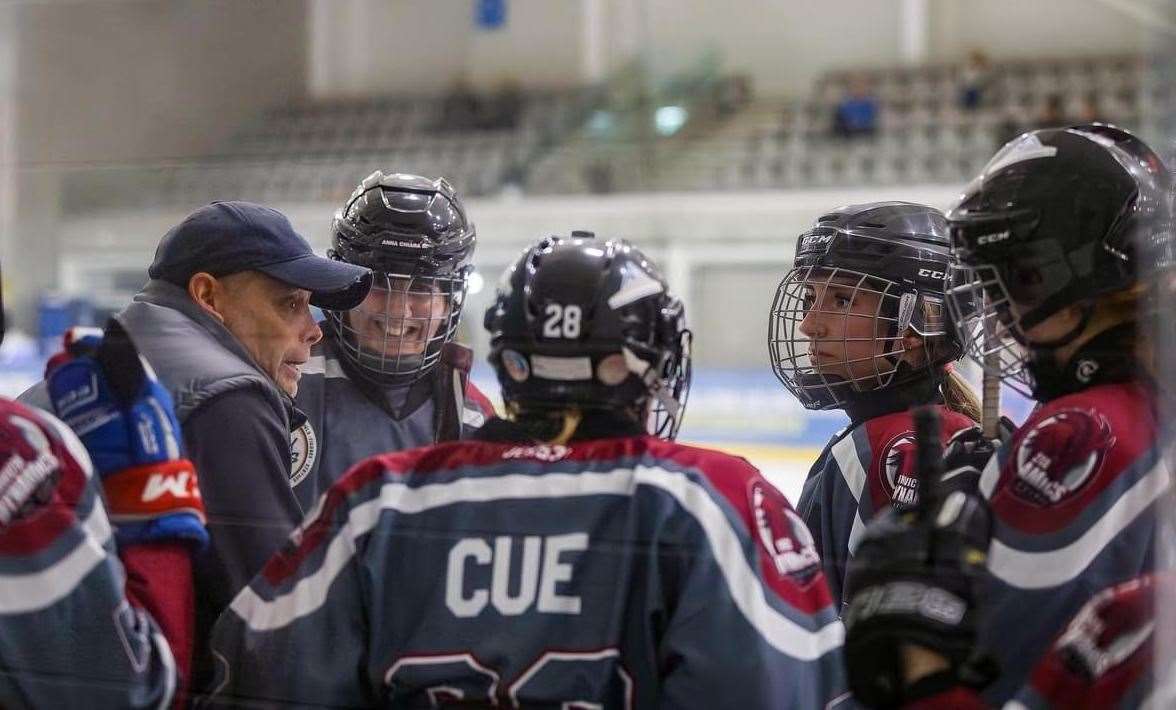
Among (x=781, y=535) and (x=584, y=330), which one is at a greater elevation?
(x=584, y=330)

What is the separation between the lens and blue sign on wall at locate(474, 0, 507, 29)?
1695 mm

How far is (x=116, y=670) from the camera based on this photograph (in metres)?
1.29

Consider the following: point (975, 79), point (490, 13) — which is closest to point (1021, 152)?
point (490, 13)

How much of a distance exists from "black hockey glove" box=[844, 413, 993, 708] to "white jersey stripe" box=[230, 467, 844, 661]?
0.15 m

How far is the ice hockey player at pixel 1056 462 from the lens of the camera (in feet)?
3.42

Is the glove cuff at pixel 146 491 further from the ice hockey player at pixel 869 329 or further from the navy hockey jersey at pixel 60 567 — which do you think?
the ice hockey player at pixel 869 329

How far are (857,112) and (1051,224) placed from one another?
9.99ft

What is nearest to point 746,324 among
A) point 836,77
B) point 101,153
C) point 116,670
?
point 836,77

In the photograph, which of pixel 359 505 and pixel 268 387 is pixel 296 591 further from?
pixel 268 387

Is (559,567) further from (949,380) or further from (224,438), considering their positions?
(949,380)

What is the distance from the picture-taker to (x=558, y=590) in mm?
1242

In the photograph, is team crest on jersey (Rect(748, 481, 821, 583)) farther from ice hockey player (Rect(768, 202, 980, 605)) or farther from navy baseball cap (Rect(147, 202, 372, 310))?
navy baseball cap (Rect(147, 202, 372, 310))

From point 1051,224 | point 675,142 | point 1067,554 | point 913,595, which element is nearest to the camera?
point 913,595

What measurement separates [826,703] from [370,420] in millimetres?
755
